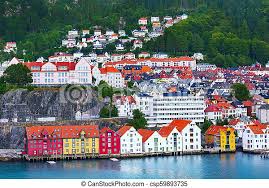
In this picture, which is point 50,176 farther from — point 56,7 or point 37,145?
point 56,7

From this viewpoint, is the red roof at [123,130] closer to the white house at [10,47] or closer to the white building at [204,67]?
the white building at [204,67]

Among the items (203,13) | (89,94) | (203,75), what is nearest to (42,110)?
(89,94)

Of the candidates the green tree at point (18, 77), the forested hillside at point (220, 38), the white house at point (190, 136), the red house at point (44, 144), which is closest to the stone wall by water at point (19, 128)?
the red house at point (44, 144)

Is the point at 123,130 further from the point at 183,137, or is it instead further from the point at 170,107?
the point at 170,107

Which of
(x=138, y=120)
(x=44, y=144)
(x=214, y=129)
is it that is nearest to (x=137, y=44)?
(x=138, y=120)

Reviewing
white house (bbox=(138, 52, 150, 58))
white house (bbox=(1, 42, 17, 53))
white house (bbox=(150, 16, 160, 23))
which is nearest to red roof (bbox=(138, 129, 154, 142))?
white house (bbox=(138, 52, 150, 58))

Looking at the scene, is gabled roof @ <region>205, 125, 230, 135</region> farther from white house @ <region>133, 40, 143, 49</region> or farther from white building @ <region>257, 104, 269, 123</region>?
white house @ <region>133, 40, 143, 49</region>
